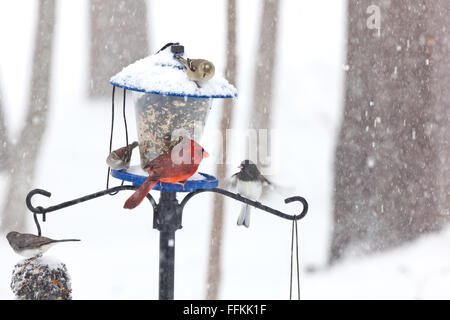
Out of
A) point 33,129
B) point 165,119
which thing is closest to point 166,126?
point 165,119

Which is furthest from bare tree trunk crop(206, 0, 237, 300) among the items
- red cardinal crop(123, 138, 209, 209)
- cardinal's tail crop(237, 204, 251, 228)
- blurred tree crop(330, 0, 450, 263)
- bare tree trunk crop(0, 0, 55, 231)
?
red cardinal crop(123, 138, 209, 209)

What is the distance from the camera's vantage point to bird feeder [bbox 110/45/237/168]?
203cm

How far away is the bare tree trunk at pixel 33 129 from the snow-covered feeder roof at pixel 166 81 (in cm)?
375

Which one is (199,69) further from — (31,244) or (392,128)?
(392,128)

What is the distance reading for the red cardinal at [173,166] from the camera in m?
1.93

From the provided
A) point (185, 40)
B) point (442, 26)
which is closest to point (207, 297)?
point (185, 40)

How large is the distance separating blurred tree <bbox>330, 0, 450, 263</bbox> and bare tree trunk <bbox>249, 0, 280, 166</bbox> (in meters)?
0.79

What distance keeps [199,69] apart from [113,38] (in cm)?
438

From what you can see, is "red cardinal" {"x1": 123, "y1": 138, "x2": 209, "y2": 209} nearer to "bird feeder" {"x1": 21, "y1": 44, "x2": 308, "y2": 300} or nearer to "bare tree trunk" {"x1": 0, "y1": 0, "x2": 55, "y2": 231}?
"bird feeder" {"x1": 21, "y1": 44, "x2": 308, "y2": 300}

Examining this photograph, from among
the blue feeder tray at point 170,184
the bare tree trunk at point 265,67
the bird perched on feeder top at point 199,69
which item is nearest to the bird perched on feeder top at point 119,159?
the blue feeder tray at point 170,184

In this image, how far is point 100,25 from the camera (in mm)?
6207

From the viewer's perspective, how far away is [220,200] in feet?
15.3

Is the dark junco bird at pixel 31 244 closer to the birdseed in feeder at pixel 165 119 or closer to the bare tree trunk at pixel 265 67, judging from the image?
the birdseed in feeder at pixel 165 119
